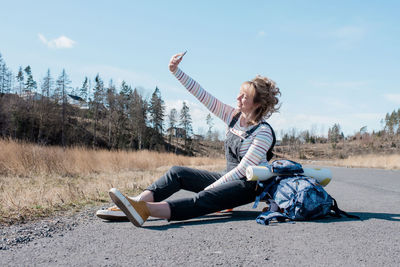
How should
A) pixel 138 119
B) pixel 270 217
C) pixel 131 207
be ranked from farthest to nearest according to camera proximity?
1. pixel 138 119
2. pixel 270 217
3. pixel 131 207

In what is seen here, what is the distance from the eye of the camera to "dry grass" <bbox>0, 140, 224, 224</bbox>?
3650 mm

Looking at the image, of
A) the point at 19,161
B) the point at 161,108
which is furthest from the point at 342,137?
the point at 19,161

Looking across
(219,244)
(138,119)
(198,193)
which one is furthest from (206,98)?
(138,119)

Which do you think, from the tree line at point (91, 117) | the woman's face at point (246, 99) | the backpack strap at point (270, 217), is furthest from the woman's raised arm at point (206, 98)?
the tree line at point (91, 117)

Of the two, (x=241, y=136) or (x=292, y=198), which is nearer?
(x=292, y=198)

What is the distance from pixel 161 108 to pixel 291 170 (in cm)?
6193

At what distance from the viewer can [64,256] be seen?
1.91 meters

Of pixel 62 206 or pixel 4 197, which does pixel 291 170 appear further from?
pixel 4 197

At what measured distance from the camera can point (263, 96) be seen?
3.44 metres

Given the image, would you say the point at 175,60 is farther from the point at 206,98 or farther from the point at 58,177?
the point at 58,177

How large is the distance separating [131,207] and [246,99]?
173 centimetres

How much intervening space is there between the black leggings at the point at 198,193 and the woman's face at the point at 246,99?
0.84 meters

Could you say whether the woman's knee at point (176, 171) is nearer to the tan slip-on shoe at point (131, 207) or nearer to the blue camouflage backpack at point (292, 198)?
the tan slip-on shoe at point (131, 207)

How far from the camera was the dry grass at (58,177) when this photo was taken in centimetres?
365
